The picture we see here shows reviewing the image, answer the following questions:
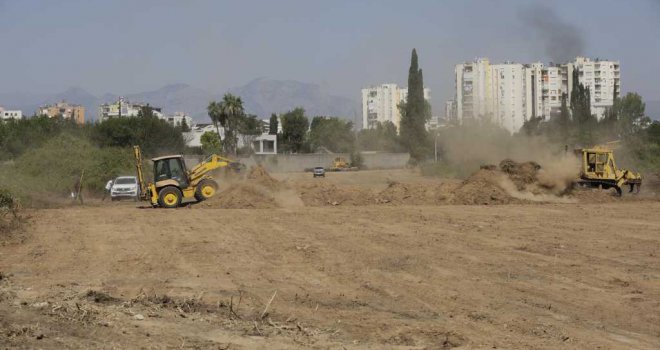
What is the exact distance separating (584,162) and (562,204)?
5432 mm

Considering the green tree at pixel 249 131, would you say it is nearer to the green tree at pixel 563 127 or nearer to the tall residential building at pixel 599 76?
the green tree at pixel 563 127

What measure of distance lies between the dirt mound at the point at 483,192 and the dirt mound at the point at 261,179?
794cm

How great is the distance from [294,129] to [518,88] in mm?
44886

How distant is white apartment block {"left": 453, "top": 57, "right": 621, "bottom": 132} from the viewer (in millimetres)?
58906

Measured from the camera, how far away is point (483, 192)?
35.0 metres

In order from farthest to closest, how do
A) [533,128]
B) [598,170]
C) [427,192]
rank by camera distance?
1. [533,128]
2. [598,170]
3. [427,192]

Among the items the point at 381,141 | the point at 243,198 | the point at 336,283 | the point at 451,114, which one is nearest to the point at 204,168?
the point at 243,198

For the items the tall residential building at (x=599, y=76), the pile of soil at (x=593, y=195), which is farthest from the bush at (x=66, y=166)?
the tall residential building at (x=599, y=76)

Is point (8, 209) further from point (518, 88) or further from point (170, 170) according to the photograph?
point (518, 88)

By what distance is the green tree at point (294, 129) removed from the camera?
13388 cm

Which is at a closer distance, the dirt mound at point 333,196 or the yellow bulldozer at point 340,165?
the dirt mound at point 333,196

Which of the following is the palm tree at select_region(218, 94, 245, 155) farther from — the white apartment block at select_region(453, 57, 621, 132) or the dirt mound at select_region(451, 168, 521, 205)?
the dirt mound at select_region(451, 168, 521, 205)

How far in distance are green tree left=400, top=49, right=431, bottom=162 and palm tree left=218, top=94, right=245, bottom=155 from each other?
2284 centimetres

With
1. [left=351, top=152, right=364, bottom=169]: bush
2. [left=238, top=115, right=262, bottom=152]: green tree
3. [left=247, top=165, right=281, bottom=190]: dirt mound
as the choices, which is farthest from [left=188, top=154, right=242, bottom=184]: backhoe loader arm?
[left=238, top=115, right=262, bottom=152]: green tree
